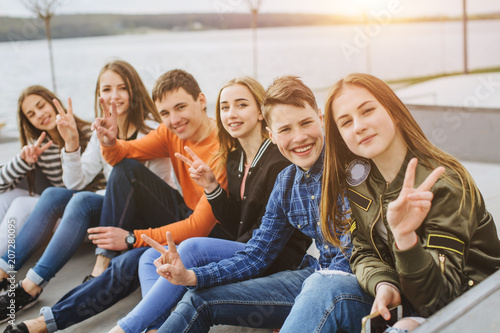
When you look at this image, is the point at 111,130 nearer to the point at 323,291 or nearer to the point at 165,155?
the point at 165,155

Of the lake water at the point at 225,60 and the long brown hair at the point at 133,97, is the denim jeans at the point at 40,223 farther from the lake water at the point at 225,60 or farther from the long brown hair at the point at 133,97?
the lake water at the point at 225,60

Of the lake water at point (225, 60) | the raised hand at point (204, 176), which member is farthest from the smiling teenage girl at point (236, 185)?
the lake water at point (225, 60)

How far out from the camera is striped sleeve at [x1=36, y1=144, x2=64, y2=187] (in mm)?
2811

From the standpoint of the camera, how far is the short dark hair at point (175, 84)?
7.55 feet

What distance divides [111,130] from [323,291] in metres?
1.47

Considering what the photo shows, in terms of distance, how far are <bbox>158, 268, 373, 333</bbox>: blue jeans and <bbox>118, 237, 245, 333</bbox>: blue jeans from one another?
0.50ft

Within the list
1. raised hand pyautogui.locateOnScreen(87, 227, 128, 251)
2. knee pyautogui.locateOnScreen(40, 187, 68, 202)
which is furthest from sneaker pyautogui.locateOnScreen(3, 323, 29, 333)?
knee pyautogui.locateOnScreen(40, 187, 68, 202)

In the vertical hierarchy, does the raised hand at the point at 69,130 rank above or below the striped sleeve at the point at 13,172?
above

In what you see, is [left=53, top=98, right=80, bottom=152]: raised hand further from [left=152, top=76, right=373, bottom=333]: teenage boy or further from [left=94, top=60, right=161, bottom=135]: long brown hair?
[left=152, top=76, right=373, bottom=333]: teenage boy

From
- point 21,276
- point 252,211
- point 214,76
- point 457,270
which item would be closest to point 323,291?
point 457,270

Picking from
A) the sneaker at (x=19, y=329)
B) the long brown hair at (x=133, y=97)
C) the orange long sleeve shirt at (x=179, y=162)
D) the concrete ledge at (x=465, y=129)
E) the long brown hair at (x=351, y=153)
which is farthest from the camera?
the concrete ledge at (x=465, y=129)

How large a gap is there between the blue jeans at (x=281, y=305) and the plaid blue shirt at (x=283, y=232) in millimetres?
50

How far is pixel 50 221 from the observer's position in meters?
2.50

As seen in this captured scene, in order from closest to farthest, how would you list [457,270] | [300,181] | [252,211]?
[457,270]
[300,181]
[252,211]
